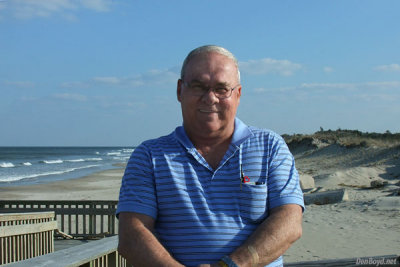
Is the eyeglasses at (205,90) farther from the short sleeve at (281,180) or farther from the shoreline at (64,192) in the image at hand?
the shoreline at (64,192)

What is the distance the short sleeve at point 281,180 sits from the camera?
7.20 feet

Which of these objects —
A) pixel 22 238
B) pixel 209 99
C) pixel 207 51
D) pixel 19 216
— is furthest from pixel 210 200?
pixel 19 216

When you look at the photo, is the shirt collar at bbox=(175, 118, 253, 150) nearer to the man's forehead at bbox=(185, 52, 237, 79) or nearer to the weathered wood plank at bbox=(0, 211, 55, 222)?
the man's forehead at bbox=(185, 52, 237, 79)

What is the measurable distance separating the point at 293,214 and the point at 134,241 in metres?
0.78

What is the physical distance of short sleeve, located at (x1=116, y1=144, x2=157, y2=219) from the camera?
216cm

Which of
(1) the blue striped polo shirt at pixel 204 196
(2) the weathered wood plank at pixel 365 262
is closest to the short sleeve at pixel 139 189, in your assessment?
(1) the blue striped polo shirt at pixel 204 196

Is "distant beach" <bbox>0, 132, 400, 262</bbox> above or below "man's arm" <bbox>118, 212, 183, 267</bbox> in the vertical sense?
below

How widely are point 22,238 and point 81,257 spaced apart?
6.12 feet

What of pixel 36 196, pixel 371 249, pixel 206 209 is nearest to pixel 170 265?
pixel 206 209

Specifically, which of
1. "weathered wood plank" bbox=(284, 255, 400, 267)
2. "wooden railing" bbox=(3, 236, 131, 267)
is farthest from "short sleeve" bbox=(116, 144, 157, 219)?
"weathered wood plank" bbox=(284, 255, 400, 267)

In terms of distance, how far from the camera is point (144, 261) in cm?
206

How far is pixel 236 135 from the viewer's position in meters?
2.33

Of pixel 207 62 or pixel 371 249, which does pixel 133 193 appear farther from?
pixel 371 249

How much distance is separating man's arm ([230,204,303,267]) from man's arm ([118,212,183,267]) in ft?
1.02
